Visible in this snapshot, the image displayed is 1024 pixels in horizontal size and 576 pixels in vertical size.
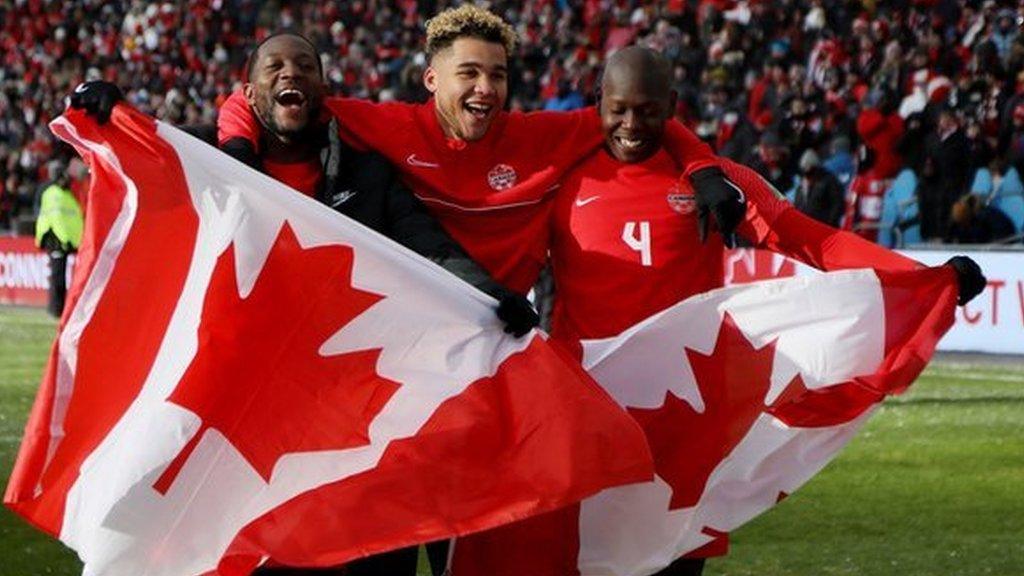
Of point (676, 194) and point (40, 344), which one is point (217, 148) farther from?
point (40, 344)

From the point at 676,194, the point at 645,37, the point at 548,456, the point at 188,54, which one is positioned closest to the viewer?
the point at 548,456

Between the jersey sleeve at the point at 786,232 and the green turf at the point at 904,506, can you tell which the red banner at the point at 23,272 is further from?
the jersey sleeve at the point at 786,232

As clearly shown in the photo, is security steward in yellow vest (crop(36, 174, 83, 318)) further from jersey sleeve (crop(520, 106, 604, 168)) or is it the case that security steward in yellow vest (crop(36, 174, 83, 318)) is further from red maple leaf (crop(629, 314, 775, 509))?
red maple leaf (crop(629, 314, 775, 509))

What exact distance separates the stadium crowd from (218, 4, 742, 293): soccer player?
11.2m

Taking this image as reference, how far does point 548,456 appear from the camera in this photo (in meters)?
5.61

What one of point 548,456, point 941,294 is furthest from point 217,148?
point 941,294

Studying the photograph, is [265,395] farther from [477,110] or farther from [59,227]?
[59,227]

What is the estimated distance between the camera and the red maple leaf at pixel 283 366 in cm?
555

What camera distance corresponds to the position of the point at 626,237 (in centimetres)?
601

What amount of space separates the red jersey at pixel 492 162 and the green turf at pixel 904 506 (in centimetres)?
274

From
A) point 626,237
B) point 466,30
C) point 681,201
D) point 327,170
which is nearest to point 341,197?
point 327,170

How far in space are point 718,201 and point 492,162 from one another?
69cm

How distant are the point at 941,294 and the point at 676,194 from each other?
0.88 meters

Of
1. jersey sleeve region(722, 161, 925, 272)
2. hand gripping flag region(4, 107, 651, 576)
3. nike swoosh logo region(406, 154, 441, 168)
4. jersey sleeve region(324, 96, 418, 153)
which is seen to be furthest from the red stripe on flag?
jersey sleeve region(722, 161, 925, 272)
